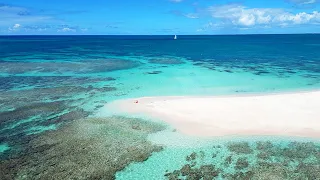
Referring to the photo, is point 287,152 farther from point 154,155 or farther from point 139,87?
point 139,87

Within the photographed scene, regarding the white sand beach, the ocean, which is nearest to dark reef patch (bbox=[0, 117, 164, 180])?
the ocean

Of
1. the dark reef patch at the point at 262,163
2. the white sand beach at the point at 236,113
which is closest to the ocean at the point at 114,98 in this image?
the dark reef patch at the point at 262,163

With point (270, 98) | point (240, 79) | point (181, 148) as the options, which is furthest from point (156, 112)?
point (240, 79)

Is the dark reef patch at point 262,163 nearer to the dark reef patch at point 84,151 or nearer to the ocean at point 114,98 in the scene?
the ocean at point 114,98

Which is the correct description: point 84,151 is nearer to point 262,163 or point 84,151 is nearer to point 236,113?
point 262,163

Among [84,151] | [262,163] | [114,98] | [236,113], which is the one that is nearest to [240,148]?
[262,163]

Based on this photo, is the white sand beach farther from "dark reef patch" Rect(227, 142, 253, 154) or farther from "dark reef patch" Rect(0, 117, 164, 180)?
"dark reef patch" Rect(0, 117, 164, 180)
